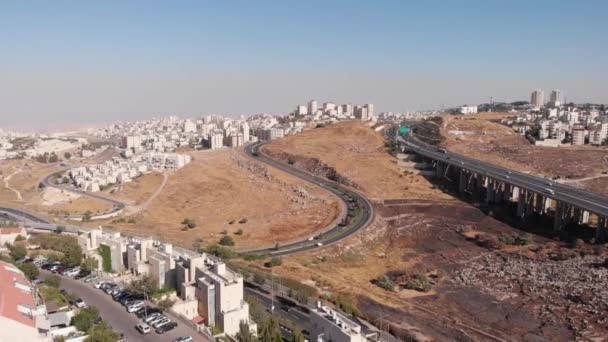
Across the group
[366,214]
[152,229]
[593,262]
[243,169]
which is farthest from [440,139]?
[152,229]

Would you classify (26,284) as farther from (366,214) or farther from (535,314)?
(366,214)

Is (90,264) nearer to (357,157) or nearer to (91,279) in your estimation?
(91,279)

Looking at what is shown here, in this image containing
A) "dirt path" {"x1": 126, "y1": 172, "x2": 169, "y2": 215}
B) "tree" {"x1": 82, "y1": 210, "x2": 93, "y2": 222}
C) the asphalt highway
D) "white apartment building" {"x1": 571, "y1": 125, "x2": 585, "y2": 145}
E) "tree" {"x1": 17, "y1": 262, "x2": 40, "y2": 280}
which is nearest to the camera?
"tree" {"x1": 17, "y1": 262, "x2": 40, "y2": 280}

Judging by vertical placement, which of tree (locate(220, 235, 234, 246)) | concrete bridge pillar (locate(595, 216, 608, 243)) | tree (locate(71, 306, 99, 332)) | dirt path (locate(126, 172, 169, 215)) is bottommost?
dirt path (locate(126, 172, 169, 215))

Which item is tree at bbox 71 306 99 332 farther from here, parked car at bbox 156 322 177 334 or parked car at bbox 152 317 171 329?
parked car at bbox 156 322 177 334

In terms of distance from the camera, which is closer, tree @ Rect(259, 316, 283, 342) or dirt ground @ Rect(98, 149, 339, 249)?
tree @ Rect(259, 316, 283, 342)

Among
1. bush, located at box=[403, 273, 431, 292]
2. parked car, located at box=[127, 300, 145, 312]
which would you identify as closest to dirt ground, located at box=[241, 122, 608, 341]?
A: bush, located at box=[403, 273, 431, 292]

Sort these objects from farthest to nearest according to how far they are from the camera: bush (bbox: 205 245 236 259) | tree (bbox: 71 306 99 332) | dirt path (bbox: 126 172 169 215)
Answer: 1. dirt path (bbox: 126 172 169 215)
2. bush (bbox: 205 245 236 259)
3. tree (bbox: 71 306 99 332)
